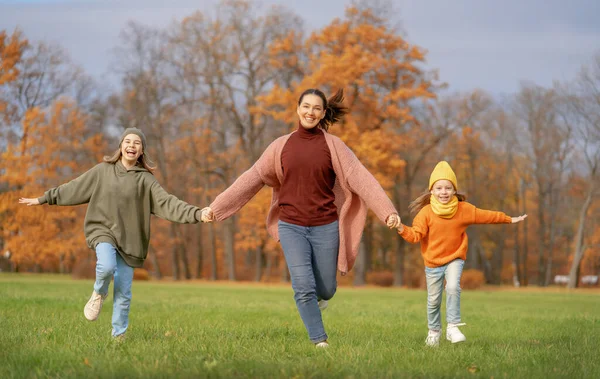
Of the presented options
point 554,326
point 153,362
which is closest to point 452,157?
point 554,326

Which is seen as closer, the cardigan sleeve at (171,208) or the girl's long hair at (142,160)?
the cardigan sleeve at (171,208)

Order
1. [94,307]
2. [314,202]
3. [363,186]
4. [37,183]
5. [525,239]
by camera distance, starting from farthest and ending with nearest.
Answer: [525,239]
[37,183]
[94,307]
[363,186]
[314,202]

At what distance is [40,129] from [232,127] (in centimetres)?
1056

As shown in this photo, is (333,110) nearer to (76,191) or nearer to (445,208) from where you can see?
(445,208)

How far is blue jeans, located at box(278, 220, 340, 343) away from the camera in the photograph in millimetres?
6910

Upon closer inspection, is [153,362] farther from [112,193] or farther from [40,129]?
[40,129]

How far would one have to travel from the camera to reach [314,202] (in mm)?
6945

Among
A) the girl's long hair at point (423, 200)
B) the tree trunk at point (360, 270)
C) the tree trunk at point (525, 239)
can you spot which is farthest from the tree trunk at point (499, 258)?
the girl's long hair at point (423, 200)

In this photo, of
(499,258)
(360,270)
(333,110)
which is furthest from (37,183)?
(333,110)

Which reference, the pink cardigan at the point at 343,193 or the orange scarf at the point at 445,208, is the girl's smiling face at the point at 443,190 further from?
the pink cardigan at the point at 343,193

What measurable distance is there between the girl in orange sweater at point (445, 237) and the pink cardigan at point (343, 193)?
75cm

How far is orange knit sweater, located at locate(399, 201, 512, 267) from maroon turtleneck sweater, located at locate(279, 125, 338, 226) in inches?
48.1

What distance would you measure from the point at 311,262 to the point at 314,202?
583 millimetres

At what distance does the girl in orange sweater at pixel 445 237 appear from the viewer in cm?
785
